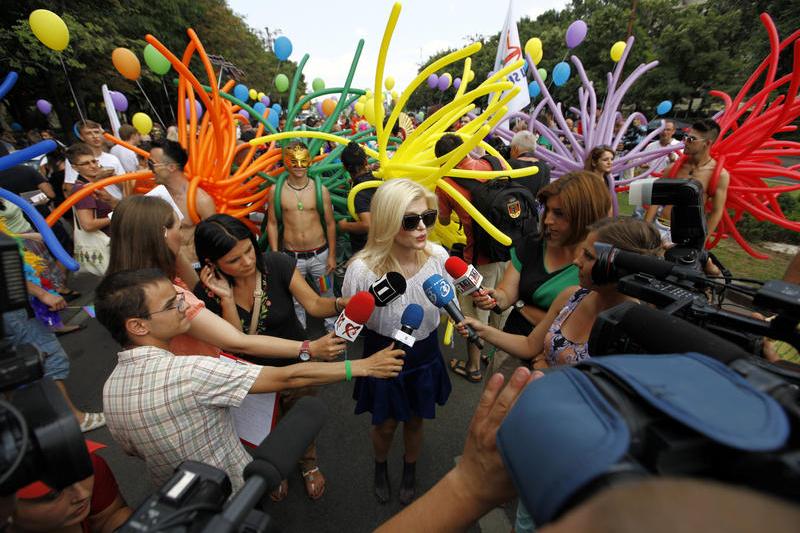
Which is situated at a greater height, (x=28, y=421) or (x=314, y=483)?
(x=28, y=421)

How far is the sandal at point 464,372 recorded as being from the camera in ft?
11.6

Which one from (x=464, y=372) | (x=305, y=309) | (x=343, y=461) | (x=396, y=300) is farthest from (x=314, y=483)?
(x=464, y=372)

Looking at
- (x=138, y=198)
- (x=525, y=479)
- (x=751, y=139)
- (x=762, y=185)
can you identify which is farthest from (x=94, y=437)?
(x=762, y=185)

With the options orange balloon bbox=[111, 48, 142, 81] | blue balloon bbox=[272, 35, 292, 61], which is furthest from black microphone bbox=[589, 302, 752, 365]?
blue balloon bbox=[272, 35, 292, 61]

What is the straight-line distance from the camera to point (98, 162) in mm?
4254

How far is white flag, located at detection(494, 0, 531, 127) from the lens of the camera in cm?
501

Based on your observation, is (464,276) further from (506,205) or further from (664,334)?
(664,334)

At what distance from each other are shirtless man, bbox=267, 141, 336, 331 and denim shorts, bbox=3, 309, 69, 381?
1957 millimetres

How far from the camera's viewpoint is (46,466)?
70 centimetres

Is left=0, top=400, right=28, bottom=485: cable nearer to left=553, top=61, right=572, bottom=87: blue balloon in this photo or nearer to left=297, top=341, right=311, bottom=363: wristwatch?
left=297, top=341, right=311, bottom=363: wristwatch

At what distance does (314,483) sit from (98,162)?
4.43m

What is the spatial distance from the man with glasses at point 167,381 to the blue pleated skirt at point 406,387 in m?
0.58

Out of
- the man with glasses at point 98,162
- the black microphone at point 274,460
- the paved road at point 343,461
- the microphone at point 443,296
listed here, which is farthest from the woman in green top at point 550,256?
the man with glasses at point 98,162

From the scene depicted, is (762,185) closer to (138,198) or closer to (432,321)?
(432,321)
